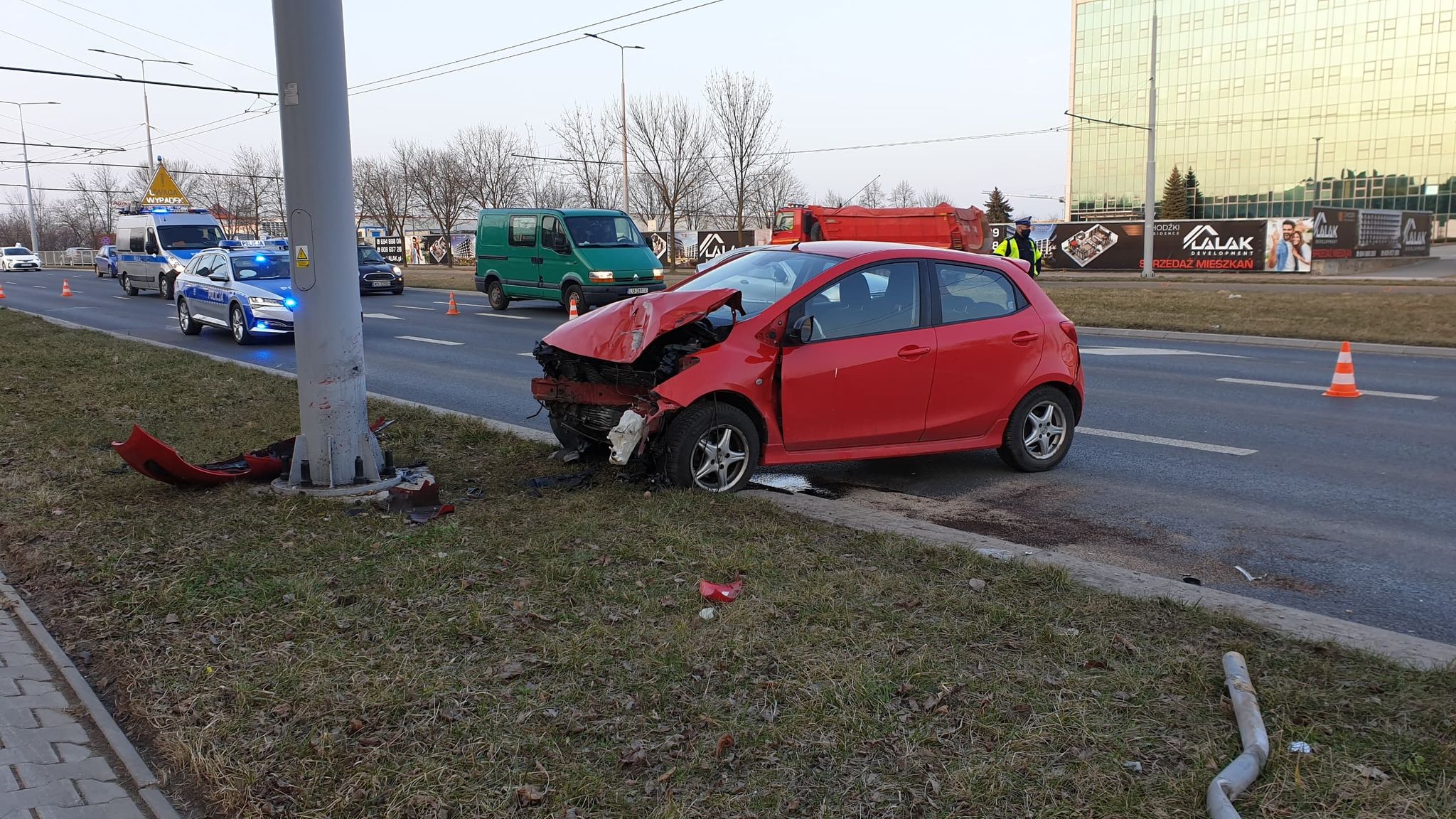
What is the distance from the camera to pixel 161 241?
3111 centimetres

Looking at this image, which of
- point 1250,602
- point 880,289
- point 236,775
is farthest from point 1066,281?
point 236,775

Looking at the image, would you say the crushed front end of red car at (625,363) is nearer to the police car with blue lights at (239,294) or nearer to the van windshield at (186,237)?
the police car with blue lights at (239,294)

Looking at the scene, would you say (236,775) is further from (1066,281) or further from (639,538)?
(1066,281)

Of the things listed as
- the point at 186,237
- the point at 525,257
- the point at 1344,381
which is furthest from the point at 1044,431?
the point at 186,237

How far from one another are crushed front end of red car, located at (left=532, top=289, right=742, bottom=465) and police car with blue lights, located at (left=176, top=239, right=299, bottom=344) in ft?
35.1

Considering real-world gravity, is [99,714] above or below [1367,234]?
below

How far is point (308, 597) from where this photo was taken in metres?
4.51

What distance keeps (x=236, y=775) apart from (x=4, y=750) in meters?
0.85

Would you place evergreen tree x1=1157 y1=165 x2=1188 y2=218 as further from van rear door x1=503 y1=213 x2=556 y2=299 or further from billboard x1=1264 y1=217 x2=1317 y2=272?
van rear door x1=503 y1=213 x2=556 y2=299

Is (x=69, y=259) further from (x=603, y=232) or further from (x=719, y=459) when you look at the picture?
(x=719, y=459)

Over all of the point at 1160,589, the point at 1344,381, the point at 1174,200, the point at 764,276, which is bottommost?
the point at 1160,589

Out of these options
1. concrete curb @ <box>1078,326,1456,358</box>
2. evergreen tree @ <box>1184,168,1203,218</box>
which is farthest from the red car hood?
evergreen tree @ <box>1184,168,1203,218</box>

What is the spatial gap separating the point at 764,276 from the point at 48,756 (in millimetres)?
4967

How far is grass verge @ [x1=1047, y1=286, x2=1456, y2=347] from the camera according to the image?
17.1m
